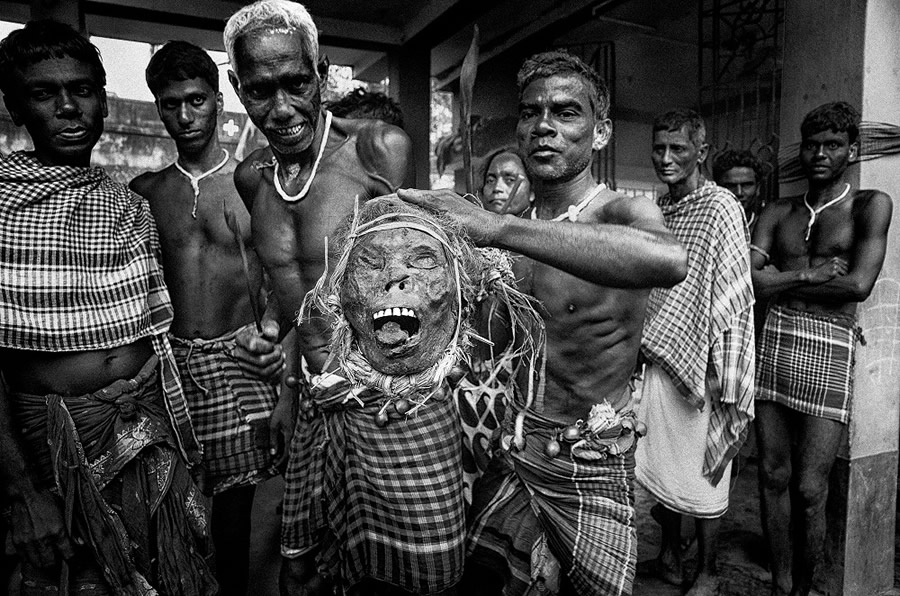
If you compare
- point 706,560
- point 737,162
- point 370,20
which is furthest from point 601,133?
point 370,20

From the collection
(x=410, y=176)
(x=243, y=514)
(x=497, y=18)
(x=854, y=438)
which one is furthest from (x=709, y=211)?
(x=497, y=18)

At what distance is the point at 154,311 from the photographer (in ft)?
7.76

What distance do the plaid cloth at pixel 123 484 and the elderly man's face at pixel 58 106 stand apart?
832 millimetres

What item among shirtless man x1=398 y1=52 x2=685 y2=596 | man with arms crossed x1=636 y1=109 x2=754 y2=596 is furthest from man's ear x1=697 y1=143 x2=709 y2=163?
shirtless man x1=398 y1=52 x2=685 y2=596

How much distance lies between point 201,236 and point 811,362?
119 inches

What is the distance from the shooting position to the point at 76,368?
217cm

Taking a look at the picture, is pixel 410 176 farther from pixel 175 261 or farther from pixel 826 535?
pixel 826 535

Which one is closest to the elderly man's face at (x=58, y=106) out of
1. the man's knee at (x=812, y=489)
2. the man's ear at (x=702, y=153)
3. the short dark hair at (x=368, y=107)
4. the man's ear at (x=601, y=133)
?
the man's ear at (x=601, y=133)

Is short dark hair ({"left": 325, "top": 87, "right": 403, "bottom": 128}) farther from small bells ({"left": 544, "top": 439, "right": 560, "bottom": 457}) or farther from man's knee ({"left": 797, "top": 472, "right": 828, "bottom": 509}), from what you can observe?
man's knee ({"left": 797, "top": 472, "right": 828, "bottom": 509})

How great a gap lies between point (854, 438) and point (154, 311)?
3.45 meters

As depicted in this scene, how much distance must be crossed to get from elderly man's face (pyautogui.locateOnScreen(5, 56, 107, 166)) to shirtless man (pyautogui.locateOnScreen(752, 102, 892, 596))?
3.16 metres

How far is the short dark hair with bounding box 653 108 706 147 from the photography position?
→ 357 centimetres

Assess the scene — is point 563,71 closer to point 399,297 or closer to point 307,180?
point 307,180

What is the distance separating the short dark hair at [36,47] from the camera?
2160mm
